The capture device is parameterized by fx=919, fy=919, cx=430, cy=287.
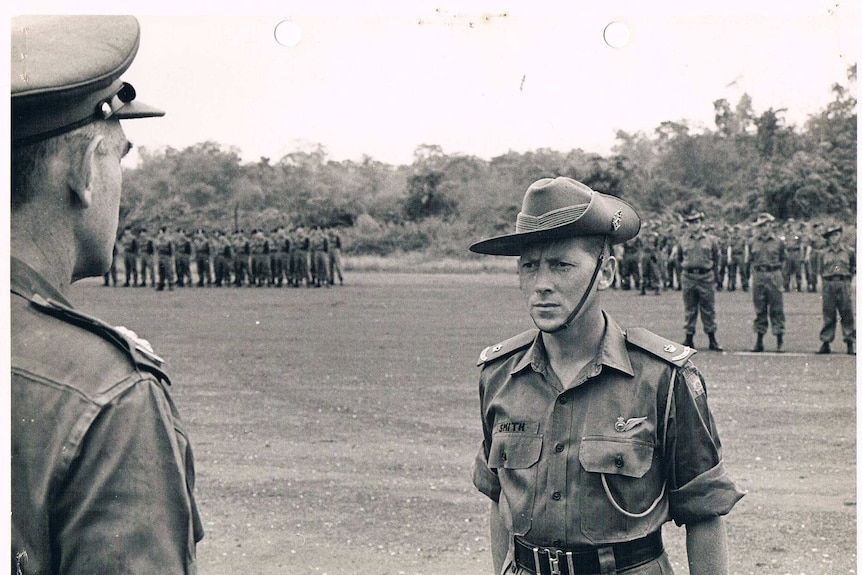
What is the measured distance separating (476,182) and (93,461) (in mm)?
6749

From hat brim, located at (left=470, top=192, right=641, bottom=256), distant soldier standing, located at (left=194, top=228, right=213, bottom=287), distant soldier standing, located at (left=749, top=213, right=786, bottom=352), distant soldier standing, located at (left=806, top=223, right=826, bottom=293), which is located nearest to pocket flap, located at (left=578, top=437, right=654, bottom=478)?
hat brim, located at (left=470, top=192, right=641, bottom=256)

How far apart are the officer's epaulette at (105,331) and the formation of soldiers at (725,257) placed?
7.29 metres

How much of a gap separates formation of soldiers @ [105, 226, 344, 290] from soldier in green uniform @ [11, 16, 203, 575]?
6.44 meters

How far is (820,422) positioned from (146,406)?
7.61 metres

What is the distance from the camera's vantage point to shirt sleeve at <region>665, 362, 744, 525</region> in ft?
7.55

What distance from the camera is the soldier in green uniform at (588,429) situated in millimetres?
2328

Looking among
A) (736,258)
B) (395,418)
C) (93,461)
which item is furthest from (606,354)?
(736,258)

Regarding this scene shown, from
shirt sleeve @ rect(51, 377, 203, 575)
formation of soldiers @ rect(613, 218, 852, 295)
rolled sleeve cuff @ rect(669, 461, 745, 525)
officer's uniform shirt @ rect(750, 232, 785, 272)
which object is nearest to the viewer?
shirt sleeve @ rect(51, 377, 203, 575)

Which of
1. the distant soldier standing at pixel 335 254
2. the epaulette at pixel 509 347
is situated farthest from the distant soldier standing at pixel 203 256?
the epaulette at pixel 509 347

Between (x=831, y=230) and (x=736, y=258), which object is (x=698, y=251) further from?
(x=831, y=230)

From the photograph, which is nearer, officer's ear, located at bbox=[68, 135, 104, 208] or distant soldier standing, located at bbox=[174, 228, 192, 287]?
officer's ear, located at bbox=[68, 135, 104, 208]

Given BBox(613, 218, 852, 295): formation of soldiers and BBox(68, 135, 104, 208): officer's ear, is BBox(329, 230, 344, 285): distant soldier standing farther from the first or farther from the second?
BBox(68, 135, 104, 208): officer's ear

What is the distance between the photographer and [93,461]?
1306 mm

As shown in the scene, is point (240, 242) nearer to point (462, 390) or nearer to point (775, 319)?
point (462, 390)
